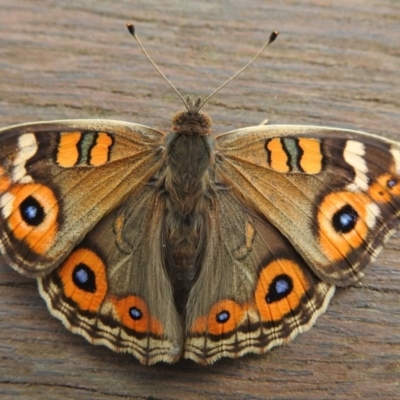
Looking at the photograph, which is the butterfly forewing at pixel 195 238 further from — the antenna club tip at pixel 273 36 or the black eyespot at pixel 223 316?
the antenna club tip at pixel 273 36

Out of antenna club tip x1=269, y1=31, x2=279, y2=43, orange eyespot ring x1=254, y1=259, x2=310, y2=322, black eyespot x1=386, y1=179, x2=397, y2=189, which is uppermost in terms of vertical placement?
antenna club tip x1=269, y1=31, x2=279, y2=43

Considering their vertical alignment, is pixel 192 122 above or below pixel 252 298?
above

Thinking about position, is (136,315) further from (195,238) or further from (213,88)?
(213,88)

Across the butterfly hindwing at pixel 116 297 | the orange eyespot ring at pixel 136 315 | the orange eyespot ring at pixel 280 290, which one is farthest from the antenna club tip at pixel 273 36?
the orange eyespot ring at pixel 136 315

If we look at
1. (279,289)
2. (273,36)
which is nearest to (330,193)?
(279,289)

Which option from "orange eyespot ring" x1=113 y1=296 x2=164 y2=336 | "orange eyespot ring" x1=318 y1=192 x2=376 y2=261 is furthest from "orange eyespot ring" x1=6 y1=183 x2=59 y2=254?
"orange eyespot ring" x1=318 y1=192 x2=376 y2=261

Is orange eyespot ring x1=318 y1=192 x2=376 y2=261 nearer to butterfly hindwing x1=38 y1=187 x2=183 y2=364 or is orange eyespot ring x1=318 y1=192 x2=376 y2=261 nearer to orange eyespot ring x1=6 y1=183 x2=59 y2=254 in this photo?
butterfly hindwing x1=38 y1=187 x2=183 y2=364
